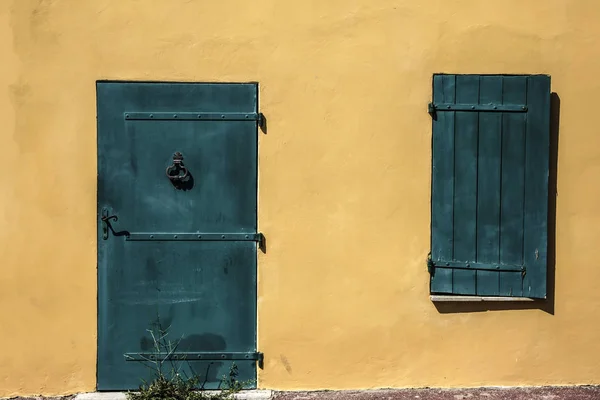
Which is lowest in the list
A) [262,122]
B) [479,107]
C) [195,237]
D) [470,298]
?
[470,298]

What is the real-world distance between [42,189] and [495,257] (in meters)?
2.97

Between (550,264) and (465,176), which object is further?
(550,264)

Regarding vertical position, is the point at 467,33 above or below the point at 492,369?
above

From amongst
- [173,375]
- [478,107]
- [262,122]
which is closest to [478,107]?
[478,107]

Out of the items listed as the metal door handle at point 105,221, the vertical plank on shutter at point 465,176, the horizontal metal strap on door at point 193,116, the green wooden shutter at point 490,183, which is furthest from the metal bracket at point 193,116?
the vertical plank on shutter at point 465,176

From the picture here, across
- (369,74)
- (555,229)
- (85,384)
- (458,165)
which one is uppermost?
(369,74)

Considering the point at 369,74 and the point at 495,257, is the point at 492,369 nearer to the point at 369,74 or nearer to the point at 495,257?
the point at 495,257

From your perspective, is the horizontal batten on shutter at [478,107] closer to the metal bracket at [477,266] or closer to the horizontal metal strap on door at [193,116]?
the metal bracket at [477,266]

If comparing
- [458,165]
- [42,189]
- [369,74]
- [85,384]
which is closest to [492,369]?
[458,165]

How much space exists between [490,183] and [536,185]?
0.30 metres

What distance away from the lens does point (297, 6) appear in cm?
485

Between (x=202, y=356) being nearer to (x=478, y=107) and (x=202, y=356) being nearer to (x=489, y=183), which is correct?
(x=489, y=183)

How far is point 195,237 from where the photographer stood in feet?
16.1

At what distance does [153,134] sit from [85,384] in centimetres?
170
